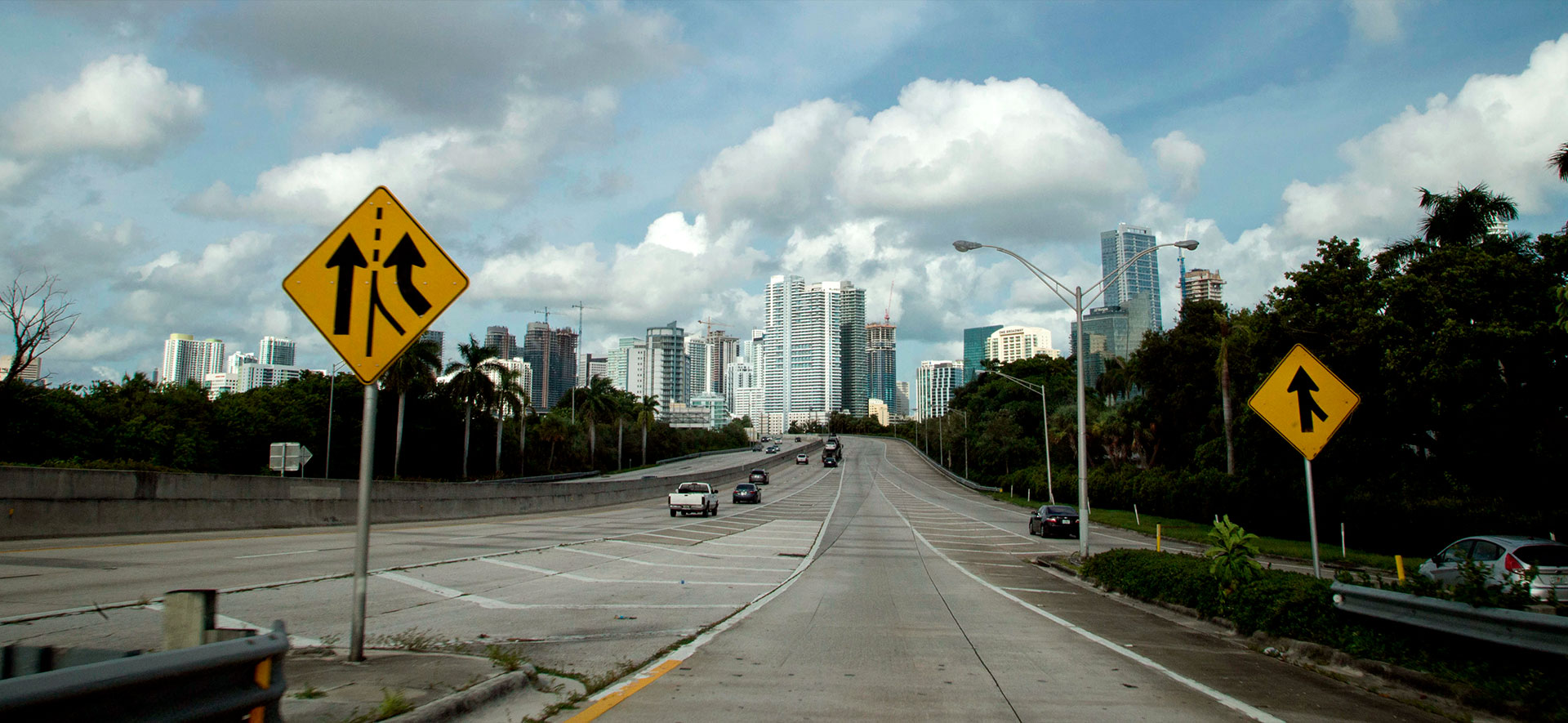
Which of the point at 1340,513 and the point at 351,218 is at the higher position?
the point at 351,218

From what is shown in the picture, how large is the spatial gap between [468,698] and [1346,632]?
8431 millimetres

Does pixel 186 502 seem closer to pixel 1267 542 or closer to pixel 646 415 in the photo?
pixel 1267 542

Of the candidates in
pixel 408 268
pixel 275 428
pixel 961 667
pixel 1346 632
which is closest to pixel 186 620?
pixel 408 268

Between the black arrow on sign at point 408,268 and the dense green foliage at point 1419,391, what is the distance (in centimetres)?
2590

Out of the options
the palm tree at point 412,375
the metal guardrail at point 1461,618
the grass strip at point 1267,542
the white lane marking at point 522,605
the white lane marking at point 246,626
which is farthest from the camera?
the palm tree at point 412,375

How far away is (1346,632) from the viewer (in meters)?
8.92

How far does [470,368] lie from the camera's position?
75062 mm

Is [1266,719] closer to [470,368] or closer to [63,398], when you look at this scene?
[63,398]

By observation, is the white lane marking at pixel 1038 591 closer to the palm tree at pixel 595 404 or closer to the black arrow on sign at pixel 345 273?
the black arrow on sign at pixel 345 273

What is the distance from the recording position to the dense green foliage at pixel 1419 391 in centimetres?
2714

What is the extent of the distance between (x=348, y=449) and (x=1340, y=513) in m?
69.3

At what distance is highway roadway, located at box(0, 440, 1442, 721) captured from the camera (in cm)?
704

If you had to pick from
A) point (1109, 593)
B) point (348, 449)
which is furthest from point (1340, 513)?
point (348, 449)

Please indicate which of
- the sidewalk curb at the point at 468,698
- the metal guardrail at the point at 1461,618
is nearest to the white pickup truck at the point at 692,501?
the metal guardrail at the point at 1461,618
